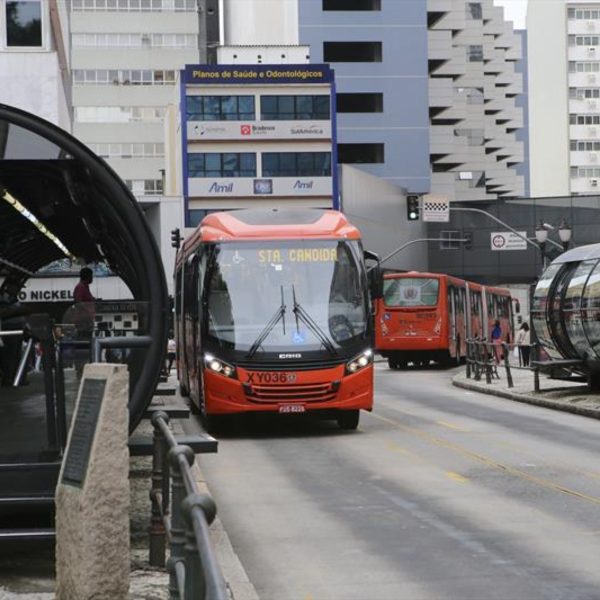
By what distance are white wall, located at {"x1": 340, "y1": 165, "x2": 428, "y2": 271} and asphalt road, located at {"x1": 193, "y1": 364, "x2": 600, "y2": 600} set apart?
218 feet

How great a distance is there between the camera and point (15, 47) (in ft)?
105

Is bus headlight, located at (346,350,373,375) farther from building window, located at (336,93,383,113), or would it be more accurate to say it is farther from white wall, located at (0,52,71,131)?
building window, located at (336,93,383,113)

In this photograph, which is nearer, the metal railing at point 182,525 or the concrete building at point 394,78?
the metal railing at point 182,525

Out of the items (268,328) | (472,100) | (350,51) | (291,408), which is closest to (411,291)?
(268,328)

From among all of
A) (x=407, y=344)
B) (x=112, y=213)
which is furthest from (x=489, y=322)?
(x=112, y=213)

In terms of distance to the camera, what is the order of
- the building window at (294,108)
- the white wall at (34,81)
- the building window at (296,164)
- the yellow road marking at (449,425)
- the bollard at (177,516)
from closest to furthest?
the bollard at (177,516)
the yellow road marking at (449,425)
the white wall at (34,81)
the building window at (296,164)
the building window at (294,108)

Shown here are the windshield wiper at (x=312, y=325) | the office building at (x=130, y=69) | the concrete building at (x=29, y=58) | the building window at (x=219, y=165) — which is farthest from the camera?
the office building at (x=130, y=69)

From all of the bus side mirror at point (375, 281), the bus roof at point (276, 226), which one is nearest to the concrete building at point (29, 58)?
the bus roof at point (276, 226)

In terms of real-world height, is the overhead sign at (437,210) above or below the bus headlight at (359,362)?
above

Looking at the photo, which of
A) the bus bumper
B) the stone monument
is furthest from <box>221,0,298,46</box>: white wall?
the stone monument

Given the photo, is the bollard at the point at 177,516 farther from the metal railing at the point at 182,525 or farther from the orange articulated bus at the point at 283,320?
the orange articulated bus at the point at 283,320

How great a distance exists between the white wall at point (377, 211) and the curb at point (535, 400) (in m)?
51.6

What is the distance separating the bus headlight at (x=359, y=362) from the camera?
20.6m

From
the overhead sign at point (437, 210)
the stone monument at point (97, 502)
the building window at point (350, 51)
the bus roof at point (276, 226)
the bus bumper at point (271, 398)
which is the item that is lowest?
the bus bumper at point (271, 398)
